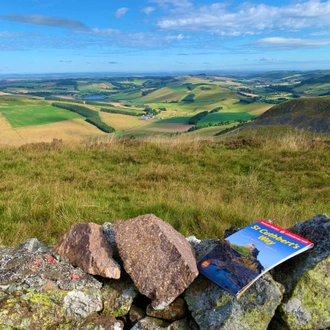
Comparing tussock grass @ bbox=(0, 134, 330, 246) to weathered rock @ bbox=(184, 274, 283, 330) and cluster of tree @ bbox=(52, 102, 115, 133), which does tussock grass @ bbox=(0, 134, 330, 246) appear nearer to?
weathered rock @ bbox=(184, 274, 283, 330)

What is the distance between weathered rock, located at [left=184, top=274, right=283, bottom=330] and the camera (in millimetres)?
2809

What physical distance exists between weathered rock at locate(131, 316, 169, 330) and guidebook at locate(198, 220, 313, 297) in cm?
62

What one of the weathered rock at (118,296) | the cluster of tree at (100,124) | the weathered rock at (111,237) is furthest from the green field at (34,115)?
the weathered rock at (118,296)

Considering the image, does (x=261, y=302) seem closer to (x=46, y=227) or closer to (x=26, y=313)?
(x=26, y=313)

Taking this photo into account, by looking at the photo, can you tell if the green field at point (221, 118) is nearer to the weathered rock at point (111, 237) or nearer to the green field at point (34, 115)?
the green field at point (34, 115)

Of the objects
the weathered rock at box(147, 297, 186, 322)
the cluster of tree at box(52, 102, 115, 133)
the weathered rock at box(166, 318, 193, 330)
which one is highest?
the weathered rock at box(147, 297, 186, 322)

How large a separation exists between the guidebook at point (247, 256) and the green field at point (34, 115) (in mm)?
64432

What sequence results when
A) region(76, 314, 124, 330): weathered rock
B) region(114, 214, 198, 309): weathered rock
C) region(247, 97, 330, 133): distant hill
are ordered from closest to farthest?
1. region(76, 314, 124, 330): weathered rock
2. region(114, 214, 198, 309): weathered rock
3. region(247, 97, 330, 133): distant hill

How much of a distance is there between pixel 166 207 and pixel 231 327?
4.46 metres

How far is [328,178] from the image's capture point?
10.5 m

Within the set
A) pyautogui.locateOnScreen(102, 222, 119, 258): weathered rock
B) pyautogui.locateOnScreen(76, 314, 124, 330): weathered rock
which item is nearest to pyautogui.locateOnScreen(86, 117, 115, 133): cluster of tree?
pyautogui.locateOnScreen(102, 222, 119, 258): weathered rock

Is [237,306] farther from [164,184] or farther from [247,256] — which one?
[164,184]

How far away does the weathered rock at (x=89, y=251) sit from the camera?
3303mm

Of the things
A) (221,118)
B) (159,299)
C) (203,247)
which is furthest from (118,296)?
(221,118)
